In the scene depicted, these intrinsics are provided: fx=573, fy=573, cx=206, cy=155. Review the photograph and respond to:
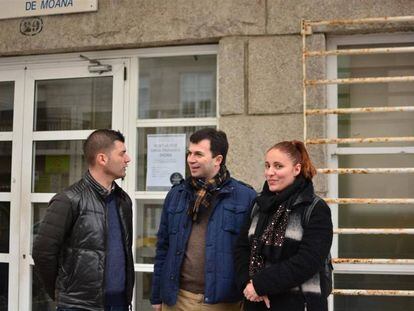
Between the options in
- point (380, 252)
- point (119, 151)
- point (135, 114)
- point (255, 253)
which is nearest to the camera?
point (255, 253)

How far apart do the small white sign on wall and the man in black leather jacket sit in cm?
205

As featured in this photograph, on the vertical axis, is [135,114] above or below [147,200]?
above

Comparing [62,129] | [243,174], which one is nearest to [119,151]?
[243,174]

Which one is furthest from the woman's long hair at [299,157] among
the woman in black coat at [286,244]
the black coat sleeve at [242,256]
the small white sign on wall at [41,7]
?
the small white sign on wall at [41,7]

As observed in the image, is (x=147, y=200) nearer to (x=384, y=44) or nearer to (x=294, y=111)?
(x=294, y=111)

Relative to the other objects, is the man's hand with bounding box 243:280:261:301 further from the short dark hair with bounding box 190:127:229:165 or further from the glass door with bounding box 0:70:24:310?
the glass door with bounding box 0:70:24:310

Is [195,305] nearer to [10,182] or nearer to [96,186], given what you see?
[96,186]

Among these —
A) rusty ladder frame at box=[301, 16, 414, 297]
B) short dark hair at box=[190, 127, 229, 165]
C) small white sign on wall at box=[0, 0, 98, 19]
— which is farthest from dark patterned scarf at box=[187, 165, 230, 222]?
small white sign on wall at box=[0, 0, 98, 19]

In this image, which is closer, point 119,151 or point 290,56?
point 119,151

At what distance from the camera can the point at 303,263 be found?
2680 mm

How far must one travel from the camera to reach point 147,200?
4980 millimetres

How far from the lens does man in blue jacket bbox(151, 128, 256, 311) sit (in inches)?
125

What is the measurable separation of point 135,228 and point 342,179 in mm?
1822

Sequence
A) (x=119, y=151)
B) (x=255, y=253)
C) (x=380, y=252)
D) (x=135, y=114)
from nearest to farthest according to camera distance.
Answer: (x=255, y=253) → (x=119, y=151) → (x=380, y=252) → (x=135, y=114)
